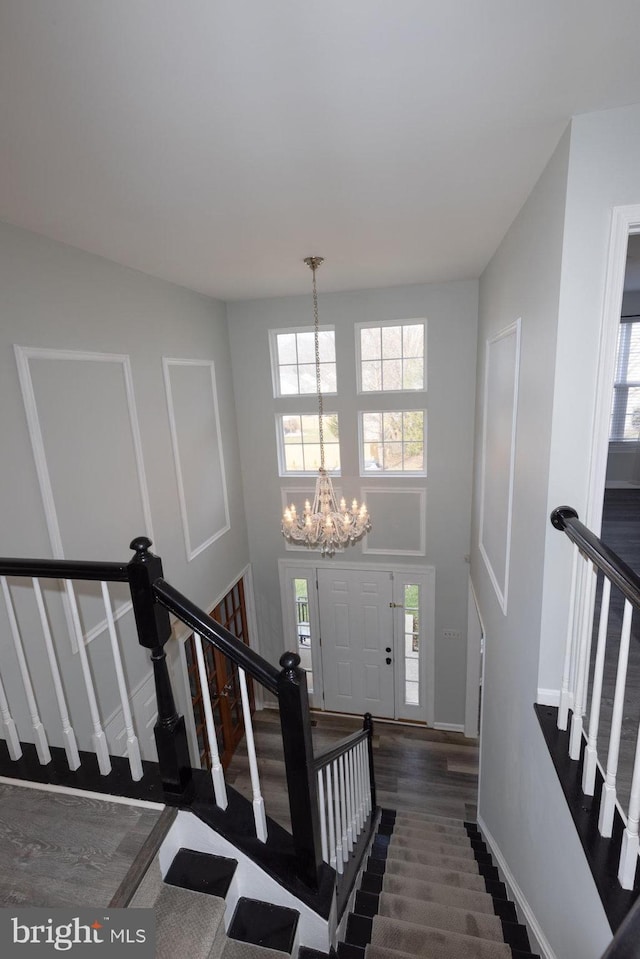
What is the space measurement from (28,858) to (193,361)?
12.1 feet

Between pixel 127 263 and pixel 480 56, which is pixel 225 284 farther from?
pixel 480 56

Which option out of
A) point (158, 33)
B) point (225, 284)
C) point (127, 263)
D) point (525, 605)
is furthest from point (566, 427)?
point (225, 284)

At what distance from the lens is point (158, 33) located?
3.88 feet

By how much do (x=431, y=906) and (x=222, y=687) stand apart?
2.97 metres

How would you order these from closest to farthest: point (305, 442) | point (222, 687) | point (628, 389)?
1. point (222, 687)
2. point (305, 442)
3. point (628, 389)

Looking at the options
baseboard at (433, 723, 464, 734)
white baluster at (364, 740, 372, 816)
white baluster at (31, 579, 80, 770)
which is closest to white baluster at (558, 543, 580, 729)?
white baluster at (31, 579, 80, 770)

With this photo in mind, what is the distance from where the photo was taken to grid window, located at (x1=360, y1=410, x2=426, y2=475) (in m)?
4.84

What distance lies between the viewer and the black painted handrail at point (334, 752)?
1852mm

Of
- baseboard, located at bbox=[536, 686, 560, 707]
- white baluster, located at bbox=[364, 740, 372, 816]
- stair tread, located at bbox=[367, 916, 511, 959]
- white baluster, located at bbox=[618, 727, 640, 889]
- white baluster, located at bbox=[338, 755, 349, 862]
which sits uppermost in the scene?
white baluster, located at bbox=[618, 727, 640, 889]

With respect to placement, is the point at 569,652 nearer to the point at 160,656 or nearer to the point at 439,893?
the point at 160,656

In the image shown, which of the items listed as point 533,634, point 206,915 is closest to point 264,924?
point 206,915

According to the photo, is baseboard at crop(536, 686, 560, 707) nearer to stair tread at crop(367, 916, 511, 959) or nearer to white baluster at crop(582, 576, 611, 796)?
white baluster at crop(582, 576, 611, 796)

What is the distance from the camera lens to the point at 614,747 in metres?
1.28

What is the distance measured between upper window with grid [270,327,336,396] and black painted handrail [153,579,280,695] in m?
3.83
